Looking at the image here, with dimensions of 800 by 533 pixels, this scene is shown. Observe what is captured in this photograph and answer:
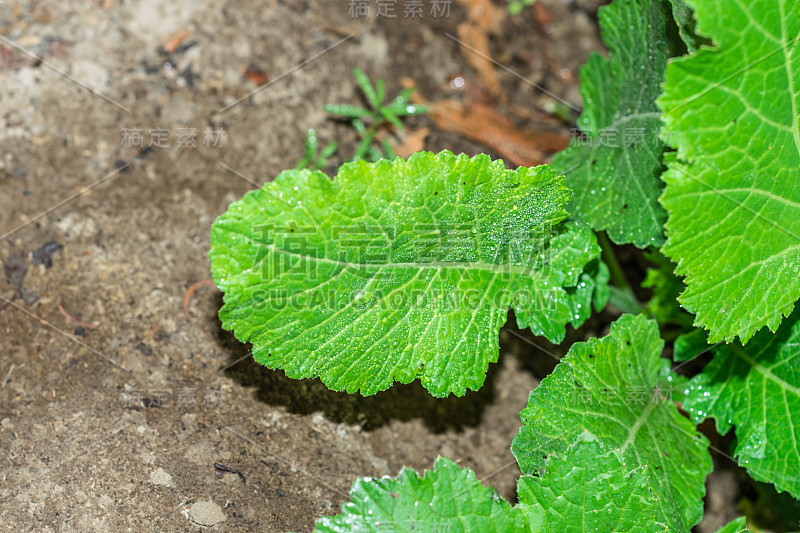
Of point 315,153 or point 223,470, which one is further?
point 315,153

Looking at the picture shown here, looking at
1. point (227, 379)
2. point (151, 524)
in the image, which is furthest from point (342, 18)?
point (151, 524)

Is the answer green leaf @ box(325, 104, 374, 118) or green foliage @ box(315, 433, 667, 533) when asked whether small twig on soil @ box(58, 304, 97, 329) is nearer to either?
green foliage @ box(315, 433, 667, 533)

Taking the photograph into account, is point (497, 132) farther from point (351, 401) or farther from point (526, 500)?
point (526, 500)

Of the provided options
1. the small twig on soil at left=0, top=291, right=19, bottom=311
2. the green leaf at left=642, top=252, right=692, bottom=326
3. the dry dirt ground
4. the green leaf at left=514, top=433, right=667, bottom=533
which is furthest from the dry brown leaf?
the small twig on soil at left=0, top=291, right=19, bottom=311

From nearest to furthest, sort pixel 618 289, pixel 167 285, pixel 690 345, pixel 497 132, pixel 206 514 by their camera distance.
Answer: pixel 206 514
pixel 167 285
pixel 690 345
pixel 618 289
pixel 497 132

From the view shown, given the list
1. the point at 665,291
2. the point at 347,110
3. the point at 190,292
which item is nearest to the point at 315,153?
the point at 347,110

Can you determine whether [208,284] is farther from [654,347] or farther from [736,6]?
[736,6]
